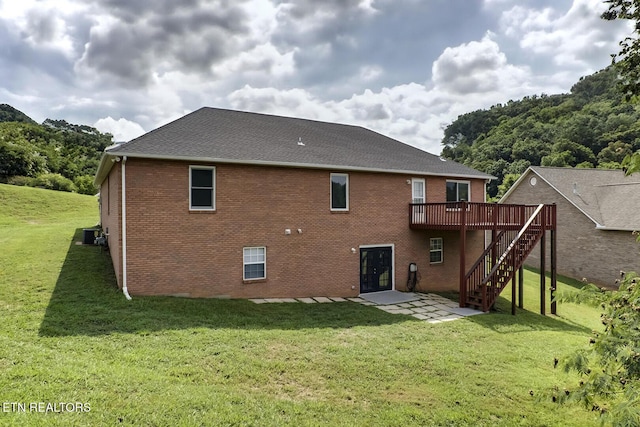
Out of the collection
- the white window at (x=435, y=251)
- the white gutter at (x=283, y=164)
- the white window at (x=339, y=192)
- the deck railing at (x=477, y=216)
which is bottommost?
the white window at (x=435, y=251)

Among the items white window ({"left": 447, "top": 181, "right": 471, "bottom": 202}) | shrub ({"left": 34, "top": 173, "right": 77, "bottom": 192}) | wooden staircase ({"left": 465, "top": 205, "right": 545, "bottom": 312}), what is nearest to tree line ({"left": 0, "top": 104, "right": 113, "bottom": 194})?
shrub ({"left": 34, "top": 173, "right": 77, "bottom": 192})

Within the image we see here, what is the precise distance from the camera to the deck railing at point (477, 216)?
14.0m

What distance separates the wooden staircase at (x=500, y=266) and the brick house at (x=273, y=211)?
1.00m

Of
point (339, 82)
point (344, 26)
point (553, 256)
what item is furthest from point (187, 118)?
point (553, 256)

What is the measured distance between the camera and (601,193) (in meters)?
24.3

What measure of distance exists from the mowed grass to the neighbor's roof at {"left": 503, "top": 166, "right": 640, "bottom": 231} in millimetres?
13572

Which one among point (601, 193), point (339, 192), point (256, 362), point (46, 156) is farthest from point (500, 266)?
point (46, 156)

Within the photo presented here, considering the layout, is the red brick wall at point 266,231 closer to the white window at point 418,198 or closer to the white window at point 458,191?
the white window at point 418,198

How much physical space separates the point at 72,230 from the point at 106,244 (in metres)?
6.39

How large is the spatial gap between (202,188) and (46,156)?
1868 inches

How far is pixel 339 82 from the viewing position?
19.1 meters

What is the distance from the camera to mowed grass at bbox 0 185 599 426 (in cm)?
507

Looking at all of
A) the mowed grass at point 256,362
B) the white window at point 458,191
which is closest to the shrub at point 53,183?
the mowed grass at point 256,362

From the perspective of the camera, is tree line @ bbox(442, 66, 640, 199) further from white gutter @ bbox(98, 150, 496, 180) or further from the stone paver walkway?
the stone paver walkway
